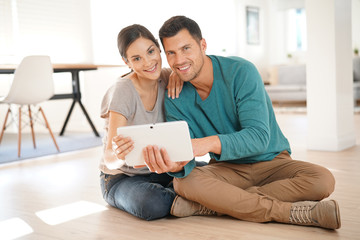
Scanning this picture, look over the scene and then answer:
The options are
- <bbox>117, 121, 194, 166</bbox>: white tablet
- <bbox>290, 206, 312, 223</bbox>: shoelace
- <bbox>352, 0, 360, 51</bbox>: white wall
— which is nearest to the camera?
<bbox>117, 121, 194, 166</bbox>: white tablet

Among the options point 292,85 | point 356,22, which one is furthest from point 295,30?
point 292,85

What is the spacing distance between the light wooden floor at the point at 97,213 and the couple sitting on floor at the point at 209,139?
57 millimetres

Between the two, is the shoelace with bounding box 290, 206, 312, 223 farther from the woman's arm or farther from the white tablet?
the woman's arm

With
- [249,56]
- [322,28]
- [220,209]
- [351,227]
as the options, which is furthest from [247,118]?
[249,56]

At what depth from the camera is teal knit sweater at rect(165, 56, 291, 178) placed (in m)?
1.73

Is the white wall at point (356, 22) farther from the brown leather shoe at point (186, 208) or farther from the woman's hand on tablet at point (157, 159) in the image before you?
the woman's hand on tablet at point (157, 159)

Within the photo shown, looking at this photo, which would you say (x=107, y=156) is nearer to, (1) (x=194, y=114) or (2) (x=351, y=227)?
(1) (x=194, y=114)

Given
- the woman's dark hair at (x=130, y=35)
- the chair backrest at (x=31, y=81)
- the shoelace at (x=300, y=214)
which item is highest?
the woman's dark hair at (x=130, y=35)

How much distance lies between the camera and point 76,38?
6418 mm

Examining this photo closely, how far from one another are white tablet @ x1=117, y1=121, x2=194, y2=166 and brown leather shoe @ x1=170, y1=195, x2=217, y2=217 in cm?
35

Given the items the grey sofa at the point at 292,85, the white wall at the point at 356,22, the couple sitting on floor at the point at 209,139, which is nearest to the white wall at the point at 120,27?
the white wall at the point at 356,22

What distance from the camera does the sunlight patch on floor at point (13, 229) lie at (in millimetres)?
1821

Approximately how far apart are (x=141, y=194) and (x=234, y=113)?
52cm

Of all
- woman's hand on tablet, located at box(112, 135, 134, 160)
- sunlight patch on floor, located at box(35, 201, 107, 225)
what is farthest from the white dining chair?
woman's hand on tablet, located at box(112, 135, 134, 160)
